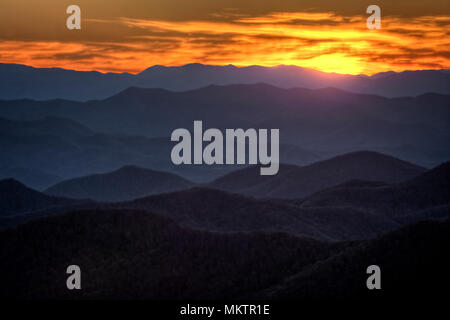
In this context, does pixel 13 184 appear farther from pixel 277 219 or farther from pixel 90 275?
pixel 90 275

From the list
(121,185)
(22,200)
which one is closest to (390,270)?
(22,200)

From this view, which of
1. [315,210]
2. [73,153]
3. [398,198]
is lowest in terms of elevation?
[315,210]

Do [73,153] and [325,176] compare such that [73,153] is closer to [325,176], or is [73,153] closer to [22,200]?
[325,176]

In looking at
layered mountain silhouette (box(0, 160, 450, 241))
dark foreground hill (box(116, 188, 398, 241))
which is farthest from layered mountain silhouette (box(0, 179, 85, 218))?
dark foreground hill (box(116, 188, 398, 241))

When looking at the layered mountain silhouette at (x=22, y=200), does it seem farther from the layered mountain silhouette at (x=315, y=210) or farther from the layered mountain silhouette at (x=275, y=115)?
the layered mountain silhouette at (x=275, y=115)

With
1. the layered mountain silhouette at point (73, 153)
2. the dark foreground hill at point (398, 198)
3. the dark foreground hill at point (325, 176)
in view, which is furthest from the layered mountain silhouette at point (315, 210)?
the layered mountain silhouette at point (73, 153)

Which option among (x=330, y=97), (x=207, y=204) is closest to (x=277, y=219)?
(x=207, y=204)
